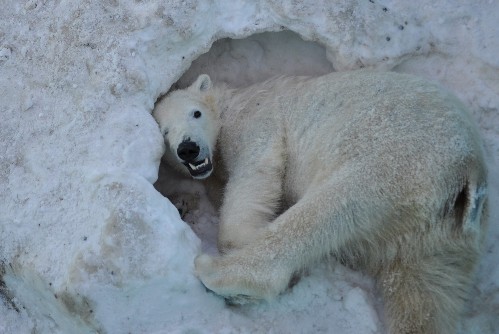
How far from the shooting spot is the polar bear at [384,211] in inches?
A: 126

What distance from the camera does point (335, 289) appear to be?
359 cm

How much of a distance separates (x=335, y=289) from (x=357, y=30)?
164cm

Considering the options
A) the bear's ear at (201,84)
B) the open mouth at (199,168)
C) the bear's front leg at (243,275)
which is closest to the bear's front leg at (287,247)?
the bear's front leg at (243,275)

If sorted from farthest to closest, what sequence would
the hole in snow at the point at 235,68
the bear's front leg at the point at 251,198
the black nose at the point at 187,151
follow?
the hole in snow at the point at 235,68 → the black nose at the point at 187,151 → the bear's front leg at the point at 251,198

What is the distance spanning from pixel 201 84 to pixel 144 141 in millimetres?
860

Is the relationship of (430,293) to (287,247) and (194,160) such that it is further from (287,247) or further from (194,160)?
(194,160)

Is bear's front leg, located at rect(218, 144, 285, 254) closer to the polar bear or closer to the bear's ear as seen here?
the polar bear

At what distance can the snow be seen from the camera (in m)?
3.29

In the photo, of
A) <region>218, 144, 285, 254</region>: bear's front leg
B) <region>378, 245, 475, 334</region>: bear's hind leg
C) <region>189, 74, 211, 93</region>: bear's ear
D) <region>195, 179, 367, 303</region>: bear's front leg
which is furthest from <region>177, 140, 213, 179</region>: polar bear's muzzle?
<region>378, 245, 475, 334</region>: bear's hind leg

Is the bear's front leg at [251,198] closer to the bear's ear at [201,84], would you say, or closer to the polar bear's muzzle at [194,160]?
the polar bear's muzzle at [194,160]

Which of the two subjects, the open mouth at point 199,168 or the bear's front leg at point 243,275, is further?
the open mouth at point 199,168

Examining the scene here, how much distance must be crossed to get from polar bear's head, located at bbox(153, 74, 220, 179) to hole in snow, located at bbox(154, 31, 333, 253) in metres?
0.19

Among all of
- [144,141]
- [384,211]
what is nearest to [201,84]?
[144,141]

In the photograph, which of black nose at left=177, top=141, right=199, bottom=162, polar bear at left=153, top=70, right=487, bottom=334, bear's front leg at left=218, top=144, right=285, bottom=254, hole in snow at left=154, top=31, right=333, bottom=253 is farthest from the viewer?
hole in snow at left=154, top=31, right=333, bottom=253
